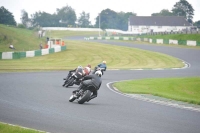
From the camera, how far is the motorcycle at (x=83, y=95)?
14764mm

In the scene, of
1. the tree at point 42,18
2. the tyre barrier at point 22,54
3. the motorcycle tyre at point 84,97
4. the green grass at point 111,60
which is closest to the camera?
the motorcycle tyre at point 84,97

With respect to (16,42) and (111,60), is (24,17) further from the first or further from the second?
(111,60)

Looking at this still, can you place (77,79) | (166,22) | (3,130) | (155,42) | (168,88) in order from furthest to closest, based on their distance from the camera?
1. (166,22)
2. (155,42)
3. (168,88)
4. (77,79)
5. (3,130)

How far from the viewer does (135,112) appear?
13.1 meters

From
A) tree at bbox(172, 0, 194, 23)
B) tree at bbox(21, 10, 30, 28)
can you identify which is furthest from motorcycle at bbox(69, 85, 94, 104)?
tree at bbox(172, 0, 194, 23)

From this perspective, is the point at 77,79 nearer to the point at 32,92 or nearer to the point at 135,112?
the point at 32,92

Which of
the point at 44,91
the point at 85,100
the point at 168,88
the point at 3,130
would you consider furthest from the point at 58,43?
the point at 3,130

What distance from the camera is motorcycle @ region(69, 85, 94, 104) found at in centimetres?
1476

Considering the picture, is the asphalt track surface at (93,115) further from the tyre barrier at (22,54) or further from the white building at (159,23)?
the white building at (159,23)

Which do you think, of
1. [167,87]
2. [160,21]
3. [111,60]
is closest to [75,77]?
[167,87]

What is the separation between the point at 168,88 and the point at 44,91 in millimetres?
8706

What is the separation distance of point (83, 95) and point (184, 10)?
180m

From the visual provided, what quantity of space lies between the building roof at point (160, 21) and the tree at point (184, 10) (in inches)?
1311

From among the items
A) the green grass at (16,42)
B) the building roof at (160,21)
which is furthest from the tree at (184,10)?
the green grass at (16,42)
